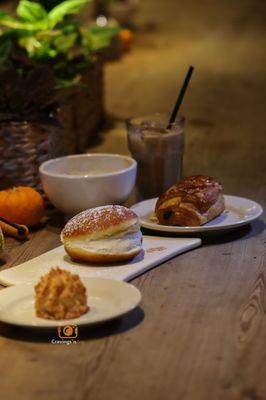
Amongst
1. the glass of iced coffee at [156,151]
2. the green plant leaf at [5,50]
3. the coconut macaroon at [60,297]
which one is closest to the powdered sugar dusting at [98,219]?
the coconut macaroon at [60,297]

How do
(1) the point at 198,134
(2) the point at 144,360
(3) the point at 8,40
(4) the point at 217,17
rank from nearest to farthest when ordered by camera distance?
(2) the point at 144,360
(3) the point at 8,40
(1) the point at 198,134
(4) the point at 217,17

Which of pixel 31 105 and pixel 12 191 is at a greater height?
pixel 31 105

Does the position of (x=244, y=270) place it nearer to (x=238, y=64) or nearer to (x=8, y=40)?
(x=8, y=40)

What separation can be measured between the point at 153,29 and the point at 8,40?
10.2 feet

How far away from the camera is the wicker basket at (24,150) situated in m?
1.98

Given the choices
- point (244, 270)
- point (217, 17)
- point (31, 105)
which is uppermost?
point (31, 105)

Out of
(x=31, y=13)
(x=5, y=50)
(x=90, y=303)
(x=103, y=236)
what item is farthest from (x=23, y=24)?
(x=90, y=303)

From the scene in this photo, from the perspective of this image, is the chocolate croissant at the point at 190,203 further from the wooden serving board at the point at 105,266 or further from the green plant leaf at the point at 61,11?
the green plant leaf at the point at 61,11

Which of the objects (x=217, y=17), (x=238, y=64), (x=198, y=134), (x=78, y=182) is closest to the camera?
(x=78, y=182)

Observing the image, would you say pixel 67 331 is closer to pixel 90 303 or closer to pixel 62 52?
pixel 90 303

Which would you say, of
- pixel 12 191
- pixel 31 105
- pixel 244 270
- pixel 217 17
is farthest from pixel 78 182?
pixel 217 17

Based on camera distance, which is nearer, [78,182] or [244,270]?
[244,270]

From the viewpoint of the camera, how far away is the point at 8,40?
2.33m

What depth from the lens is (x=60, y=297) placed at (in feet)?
4.19
